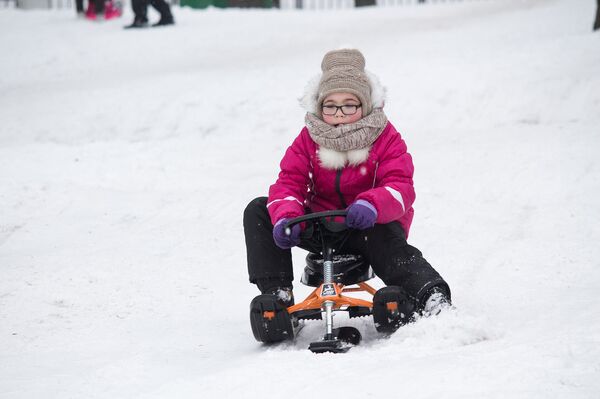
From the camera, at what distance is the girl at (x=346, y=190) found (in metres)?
3.97

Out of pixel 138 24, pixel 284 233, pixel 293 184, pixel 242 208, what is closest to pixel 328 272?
pixel 284 233

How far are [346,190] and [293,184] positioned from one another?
0.28 metres

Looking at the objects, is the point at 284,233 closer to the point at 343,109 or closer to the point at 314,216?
the point at 314,216

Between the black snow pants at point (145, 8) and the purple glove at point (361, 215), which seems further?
the black snow pants at point (145, 8)

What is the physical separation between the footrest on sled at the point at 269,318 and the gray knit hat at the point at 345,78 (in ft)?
3.65

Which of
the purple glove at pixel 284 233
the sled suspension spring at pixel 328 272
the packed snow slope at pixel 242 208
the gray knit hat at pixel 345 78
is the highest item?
the gray knit hat at pixel 345 78

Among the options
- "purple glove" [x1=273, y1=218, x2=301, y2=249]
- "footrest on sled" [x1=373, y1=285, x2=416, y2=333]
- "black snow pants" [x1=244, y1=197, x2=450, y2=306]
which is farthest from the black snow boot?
"footrest on sled" [x1=373, y1=285, x2=416, y2=333]

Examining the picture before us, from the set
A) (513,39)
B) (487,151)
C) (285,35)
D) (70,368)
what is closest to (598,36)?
(513,39)

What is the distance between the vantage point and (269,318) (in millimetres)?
3941

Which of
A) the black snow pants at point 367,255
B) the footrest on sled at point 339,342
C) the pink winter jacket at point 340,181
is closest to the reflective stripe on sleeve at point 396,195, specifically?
the pink winter jacket at point 340,181

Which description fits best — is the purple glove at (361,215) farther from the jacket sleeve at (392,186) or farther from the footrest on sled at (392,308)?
the footrest on sled at (392,308)

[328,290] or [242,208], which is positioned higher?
[328,290]

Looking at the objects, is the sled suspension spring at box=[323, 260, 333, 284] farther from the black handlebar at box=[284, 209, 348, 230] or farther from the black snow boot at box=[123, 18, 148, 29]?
the black snow boot at box=[123, 18, 148, 29]

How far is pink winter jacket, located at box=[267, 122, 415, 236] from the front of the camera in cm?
411
